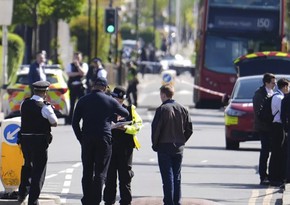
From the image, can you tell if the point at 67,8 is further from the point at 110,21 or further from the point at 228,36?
the point at 228,36

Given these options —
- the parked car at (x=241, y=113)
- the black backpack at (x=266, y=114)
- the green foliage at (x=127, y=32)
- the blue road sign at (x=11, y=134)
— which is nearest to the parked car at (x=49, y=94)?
the parked car at (x=241, y=113)

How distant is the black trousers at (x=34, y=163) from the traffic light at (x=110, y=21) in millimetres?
26932

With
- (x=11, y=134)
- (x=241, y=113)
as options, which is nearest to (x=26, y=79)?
(x=241, y=113)

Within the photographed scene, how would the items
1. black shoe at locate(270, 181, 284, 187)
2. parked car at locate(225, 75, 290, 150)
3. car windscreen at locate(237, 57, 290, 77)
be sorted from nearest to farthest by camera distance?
black shoe at locate(270, 181, 284, 187), parked car at locate(225, 75, 290, 150), car windscreen at locate(237, 57, 290, 77)

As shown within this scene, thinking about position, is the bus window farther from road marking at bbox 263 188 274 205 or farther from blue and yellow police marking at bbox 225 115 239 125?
road marking at bbox 263 188 274 205

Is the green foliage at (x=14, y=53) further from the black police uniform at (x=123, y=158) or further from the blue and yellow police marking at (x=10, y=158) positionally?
the black police uniform at (x=123, y=158)

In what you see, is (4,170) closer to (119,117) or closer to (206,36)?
(119,117)

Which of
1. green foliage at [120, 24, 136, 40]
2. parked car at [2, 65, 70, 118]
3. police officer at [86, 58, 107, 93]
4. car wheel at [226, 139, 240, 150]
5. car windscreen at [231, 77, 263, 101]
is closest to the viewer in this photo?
car wheel at [226, 139, 240, 150]

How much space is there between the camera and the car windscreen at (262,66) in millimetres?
37219

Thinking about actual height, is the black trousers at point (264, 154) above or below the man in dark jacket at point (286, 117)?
below

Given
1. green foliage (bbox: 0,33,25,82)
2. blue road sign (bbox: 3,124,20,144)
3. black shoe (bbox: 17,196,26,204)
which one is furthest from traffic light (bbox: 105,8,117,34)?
black shoe (bbox: 17,196,26,204)

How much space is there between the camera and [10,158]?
53.0 feet

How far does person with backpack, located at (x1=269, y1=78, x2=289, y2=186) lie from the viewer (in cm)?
1959

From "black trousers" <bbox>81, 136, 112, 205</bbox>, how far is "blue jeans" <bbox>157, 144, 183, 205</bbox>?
661 millimetres
